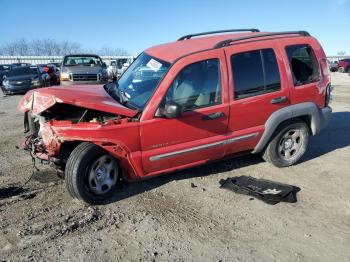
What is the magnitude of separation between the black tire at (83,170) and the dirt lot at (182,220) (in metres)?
0.19

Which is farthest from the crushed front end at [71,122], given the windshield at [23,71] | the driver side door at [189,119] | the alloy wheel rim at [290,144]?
the windshield at [23,71]

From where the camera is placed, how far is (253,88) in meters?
5.32

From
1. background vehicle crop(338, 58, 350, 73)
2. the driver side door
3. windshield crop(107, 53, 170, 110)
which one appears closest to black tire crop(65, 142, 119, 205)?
the driver side door

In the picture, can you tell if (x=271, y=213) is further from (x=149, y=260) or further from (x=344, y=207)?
(x=149, y=260)

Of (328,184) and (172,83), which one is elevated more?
(172,83)

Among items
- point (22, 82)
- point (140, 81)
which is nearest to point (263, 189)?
point (140, 81)

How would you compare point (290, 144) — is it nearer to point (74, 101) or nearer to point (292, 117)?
point (292, 117)

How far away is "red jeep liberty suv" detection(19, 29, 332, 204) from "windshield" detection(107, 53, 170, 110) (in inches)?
0.7

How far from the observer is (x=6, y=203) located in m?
Answer: 4.68

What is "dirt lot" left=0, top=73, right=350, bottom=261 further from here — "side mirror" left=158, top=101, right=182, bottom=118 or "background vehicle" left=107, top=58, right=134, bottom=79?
"background vehicle" left=107, top=58, right=134, bottom=79

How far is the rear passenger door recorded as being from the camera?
5.16 meters

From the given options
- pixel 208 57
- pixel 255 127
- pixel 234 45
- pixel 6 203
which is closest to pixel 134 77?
pixel 208 57

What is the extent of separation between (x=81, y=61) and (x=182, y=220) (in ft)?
44.2

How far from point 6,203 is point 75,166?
1.07 metres
